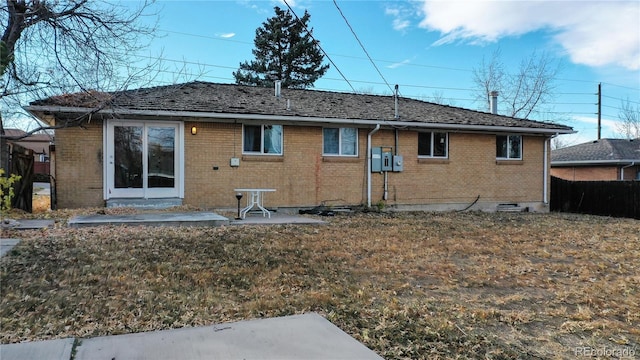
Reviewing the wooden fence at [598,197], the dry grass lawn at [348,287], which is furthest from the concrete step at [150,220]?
the wooden fence at [598,197]

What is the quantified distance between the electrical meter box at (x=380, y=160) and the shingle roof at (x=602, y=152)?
16763mm

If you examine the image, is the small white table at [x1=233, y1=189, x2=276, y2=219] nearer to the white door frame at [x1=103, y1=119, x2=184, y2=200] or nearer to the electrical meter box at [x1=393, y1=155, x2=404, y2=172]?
the white door frame at [x1=103, y1=119, x2=184, y2=200]

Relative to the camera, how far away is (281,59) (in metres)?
32.1

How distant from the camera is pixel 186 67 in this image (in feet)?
37.5

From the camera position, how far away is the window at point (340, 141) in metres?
12.8

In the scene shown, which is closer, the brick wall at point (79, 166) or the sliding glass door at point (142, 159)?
the brick wall at point (79, 166)

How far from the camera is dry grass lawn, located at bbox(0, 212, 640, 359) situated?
10.5ft

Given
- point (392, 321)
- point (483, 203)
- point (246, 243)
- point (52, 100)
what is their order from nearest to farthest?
point (392, 321) → point (246, 243) → point (52, 100) → point (483, 203)

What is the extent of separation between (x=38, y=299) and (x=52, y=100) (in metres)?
7.77

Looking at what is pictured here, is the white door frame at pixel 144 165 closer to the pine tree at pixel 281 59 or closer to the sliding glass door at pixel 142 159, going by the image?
the sliding glass door at pixel 142 159

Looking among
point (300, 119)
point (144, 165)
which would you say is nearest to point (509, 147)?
point (300, 119)

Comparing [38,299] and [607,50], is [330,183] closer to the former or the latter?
[38,299]

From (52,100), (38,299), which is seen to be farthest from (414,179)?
(38,299)

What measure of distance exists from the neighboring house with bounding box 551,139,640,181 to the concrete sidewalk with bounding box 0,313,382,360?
25.3m
